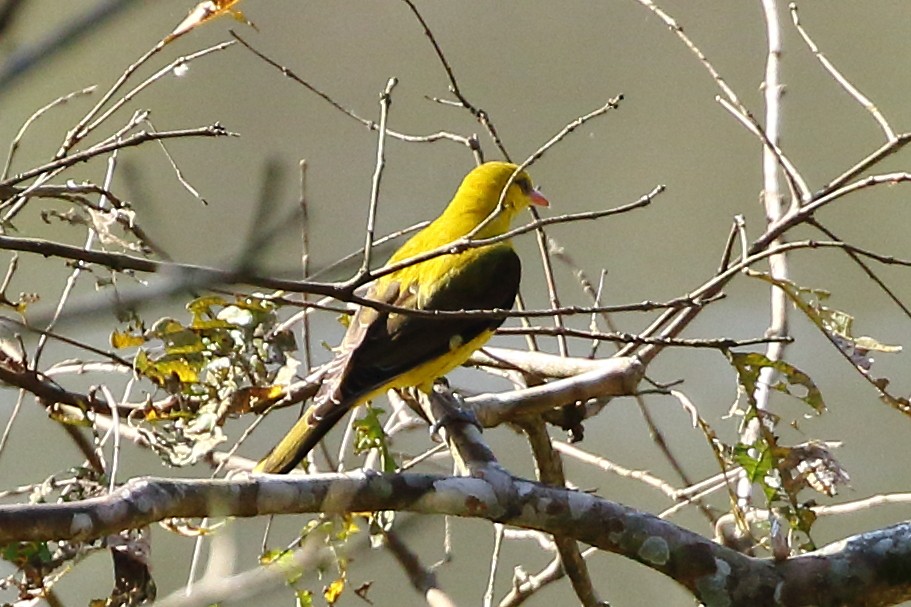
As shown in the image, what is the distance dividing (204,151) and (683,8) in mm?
1918

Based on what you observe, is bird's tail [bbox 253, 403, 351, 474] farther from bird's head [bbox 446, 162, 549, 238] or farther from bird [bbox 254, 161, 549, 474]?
bird's head [bbox 446, 162, 549, 238]

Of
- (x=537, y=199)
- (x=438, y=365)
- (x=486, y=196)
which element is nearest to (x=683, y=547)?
(x=438, y=365)

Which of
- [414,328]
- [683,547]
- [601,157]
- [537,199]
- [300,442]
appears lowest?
[683,547]

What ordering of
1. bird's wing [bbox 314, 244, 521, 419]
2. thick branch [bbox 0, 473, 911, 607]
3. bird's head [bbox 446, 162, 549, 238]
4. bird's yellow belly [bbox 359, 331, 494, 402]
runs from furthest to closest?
bird's head [bbox 446, 162, 549, 238] → bird's yellow belly [bbox 359, 331, 494, 402] → bird's wing [bbox 314, 244, 521, 419] → thick branch [bbox 0, 473, 911, 607]

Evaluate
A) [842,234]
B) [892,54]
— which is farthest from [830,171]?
[892,54]

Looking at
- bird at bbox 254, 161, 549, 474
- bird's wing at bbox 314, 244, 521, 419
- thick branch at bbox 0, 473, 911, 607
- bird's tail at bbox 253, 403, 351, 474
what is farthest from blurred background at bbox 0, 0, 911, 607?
thick branch at bbox 0, 473, 911, 607

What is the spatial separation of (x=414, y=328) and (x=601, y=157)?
191 centimetres

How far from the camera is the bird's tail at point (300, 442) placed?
2.53 m

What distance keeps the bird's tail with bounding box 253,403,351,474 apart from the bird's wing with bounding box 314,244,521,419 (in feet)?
0.05

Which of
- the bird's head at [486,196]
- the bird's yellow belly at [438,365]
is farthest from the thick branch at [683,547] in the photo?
the bird's head at [486,196]

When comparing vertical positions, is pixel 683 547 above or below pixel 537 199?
below

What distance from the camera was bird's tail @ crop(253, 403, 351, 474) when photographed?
253 centimetres

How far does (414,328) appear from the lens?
3111mm

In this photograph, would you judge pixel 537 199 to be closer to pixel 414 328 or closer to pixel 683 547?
pixel 414 328
